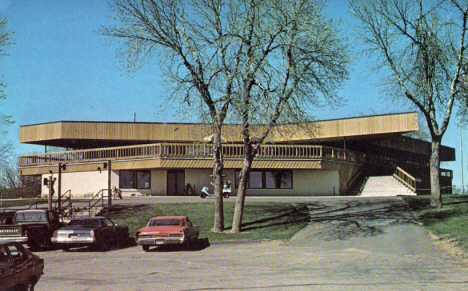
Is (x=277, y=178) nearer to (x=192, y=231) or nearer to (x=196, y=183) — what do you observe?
(x=196, y=183)

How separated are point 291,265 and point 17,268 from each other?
7.52 m

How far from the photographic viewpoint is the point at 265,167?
40.9m

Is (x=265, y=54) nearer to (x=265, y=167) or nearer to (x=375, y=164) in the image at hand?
(x=265, y=167)

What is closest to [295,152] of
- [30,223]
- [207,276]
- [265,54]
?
[265,54]

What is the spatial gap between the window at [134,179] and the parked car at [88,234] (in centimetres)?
2199

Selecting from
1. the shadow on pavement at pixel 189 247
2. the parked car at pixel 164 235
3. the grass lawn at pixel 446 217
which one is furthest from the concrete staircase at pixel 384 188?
the parked car at pixel 164 235

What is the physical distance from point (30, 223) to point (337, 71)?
14.3 meters

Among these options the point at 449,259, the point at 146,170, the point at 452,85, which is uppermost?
the point at 452,85

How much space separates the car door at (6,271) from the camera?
9.34 meters

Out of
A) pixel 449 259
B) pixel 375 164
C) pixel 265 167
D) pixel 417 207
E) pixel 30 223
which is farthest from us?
pixel 375 164

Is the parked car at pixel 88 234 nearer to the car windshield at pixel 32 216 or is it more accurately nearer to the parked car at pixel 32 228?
the parked car at pixel 32 228

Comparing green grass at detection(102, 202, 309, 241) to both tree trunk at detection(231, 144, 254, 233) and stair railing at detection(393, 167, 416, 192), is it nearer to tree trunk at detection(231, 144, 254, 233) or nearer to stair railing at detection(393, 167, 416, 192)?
tree trunk at detection(231, 144, 254, 233)

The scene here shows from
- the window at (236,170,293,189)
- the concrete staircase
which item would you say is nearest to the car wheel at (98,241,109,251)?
the window at (236,170,293,189)

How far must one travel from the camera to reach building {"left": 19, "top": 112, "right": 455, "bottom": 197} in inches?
1592
